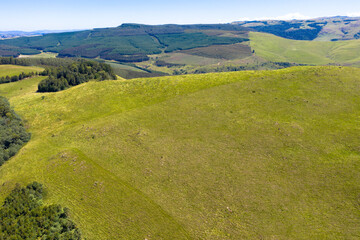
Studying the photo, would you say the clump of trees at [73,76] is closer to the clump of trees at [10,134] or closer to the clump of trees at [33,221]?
the clump of trees at [10,134]

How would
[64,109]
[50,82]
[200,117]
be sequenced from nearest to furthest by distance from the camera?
[200,117] < [64,109] < [50,82]

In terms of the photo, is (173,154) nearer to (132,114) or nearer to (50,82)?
(132,114)

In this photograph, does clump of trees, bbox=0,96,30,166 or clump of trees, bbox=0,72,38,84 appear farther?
clump of trees, bbox=0,72,38,84

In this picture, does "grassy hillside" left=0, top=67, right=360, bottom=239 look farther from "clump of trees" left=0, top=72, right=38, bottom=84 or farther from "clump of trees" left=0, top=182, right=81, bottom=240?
"clump of trees" left=0, top=72, right=38, bottom=84

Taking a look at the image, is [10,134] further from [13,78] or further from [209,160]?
[13,78]

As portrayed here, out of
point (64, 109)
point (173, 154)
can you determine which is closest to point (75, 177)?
point (173, 154)

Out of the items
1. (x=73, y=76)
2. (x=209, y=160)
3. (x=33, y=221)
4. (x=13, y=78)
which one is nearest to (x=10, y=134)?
(x=33, y=221)

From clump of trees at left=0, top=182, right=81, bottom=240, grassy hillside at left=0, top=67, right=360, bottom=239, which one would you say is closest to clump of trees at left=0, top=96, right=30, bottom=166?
grassy hillside at left=0, top=67, right=360, bottom=239
